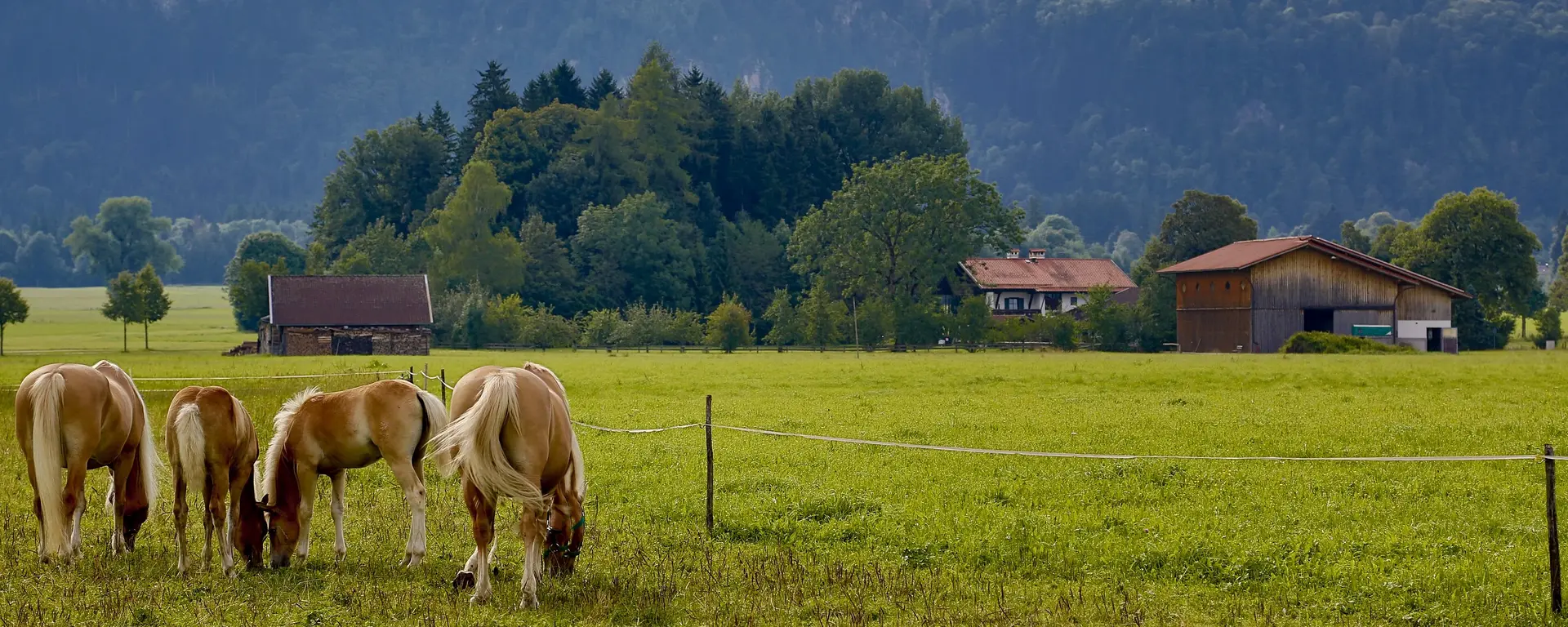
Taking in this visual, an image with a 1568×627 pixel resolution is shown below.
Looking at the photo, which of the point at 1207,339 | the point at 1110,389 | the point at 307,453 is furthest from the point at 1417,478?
the point at 1207,339

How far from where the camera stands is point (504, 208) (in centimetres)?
10706

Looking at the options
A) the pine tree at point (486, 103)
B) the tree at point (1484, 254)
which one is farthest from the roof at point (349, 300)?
the tree at point (1484, 254)

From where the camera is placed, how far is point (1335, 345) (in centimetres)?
6144

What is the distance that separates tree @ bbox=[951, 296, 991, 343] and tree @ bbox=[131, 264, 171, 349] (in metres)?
51.5

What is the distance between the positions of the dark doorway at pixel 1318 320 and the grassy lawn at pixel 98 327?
6444 cm

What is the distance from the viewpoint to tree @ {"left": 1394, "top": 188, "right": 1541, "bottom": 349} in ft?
267

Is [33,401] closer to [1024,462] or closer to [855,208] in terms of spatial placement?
[1024,462]

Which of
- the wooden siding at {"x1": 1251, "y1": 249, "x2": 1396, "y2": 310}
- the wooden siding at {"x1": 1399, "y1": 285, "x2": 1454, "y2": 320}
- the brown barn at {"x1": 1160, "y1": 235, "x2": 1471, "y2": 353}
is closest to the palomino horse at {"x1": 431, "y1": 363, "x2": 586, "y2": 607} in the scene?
the brown barn at {"x1": 1160, "y1": 235, "x2": 1471, "y2": 353}

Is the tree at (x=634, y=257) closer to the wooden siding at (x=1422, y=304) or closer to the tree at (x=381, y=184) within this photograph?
the tree at (x=381, y=184)

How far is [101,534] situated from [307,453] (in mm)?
3200

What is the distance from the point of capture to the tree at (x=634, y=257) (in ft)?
341

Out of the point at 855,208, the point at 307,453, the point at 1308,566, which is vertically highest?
the point at 855,208

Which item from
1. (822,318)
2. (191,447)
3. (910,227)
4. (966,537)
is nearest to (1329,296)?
(910,227)

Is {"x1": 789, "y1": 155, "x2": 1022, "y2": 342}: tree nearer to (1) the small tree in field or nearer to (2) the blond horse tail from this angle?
(1) the small tree in field
